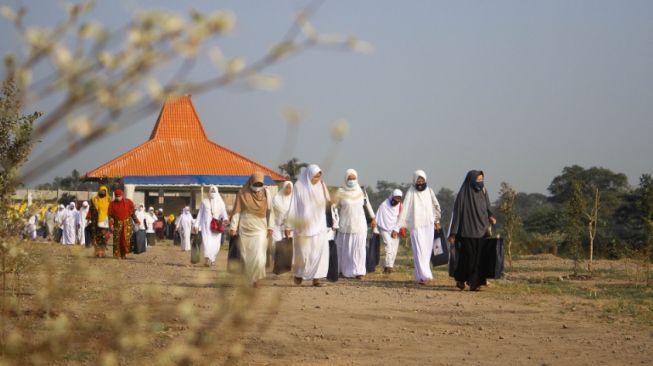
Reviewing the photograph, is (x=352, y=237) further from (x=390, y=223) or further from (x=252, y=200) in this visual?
(x=252, y=200)

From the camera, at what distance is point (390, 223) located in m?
17.6

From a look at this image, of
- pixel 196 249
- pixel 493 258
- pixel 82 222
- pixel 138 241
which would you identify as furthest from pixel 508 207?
pixel 82 222

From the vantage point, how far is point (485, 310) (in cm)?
1073

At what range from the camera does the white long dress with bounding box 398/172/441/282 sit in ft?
48.3

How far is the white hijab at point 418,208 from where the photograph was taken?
49.5 feet

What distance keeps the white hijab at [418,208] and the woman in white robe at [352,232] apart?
67cm

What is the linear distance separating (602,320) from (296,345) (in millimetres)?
3608

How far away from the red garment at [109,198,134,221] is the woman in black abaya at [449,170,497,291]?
773 centimetres

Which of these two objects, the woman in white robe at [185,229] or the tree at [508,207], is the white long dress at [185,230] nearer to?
the woman in white robe at [185,229]

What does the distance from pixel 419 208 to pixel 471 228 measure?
1.67 m

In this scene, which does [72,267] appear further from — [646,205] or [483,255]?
[646,205]

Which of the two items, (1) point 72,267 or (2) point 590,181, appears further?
(2) point 590,181

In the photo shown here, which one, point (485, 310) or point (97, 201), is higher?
point (97, 201)

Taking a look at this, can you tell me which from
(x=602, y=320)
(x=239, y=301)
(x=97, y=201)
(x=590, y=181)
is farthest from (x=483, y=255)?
(x=590, y=181)
